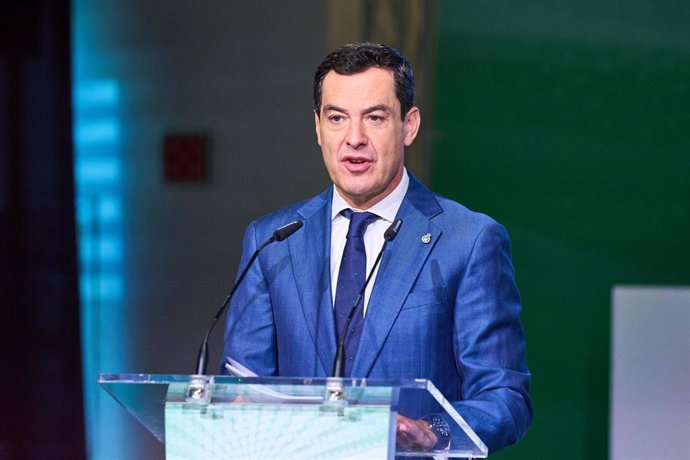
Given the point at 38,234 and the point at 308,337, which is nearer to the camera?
the point at 308,337

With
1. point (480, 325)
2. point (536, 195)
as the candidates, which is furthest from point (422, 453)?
point (536, 195)

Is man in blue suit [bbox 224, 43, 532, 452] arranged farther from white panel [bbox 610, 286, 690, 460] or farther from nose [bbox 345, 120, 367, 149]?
white panel [bbox 610, 286, 690, 460]

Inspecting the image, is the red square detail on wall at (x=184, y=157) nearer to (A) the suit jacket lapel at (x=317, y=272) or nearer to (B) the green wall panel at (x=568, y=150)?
(B) the green wall panel at (x=568, y=150)

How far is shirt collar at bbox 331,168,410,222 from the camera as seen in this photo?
2.24m

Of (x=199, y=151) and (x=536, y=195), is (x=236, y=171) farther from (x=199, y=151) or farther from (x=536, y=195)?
(x=536, y=195)

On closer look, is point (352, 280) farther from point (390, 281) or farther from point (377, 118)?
point (377, 118)

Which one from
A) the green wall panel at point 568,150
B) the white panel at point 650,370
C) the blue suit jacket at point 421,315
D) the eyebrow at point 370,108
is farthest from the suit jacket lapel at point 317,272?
the green wall panel at point 568,150

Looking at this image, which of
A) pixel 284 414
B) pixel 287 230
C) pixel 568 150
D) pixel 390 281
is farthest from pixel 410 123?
pixel 568 150

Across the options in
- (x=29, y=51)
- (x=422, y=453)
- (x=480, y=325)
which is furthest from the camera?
(x=29, y=51)

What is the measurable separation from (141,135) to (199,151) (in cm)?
25

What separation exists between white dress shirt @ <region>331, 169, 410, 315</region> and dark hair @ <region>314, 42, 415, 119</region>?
6.2 inches

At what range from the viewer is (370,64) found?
7.11 ft

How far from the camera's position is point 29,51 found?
441cm

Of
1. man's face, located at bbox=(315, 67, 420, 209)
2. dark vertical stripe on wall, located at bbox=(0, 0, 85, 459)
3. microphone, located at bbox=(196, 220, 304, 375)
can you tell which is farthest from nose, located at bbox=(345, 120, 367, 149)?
dark vertical stripe on wall, located at bbox=(0, 0, 85, 459)
